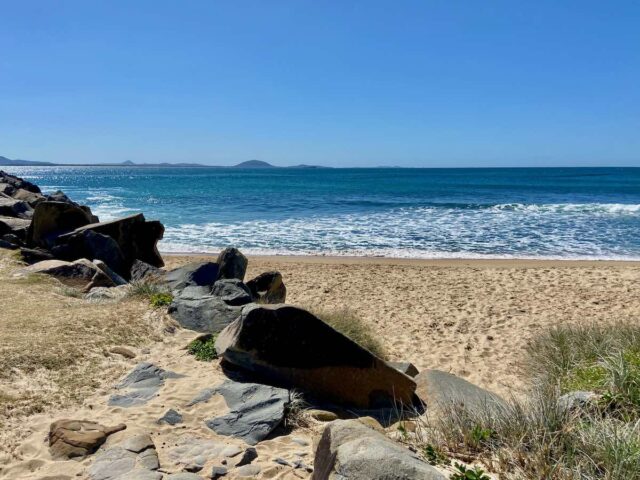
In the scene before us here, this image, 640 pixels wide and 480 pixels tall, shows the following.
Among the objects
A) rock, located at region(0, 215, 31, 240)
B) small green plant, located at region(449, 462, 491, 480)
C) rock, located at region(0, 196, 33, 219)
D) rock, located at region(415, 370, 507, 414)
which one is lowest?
rock, located at region(415, 370, 507, 414)

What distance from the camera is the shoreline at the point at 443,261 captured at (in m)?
18.1

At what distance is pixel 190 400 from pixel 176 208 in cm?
3733

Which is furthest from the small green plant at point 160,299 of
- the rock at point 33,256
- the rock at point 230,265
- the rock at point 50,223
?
the rock at point 50,223

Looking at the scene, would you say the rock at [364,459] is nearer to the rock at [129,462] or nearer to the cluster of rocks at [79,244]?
the rock at [129,462]

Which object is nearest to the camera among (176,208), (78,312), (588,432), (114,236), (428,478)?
(428,478)

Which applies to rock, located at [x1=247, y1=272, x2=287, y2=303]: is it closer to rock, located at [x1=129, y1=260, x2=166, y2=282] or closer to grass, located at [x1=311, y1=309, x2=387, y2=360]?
rock, located at [x1=129, y1=260, x2=166, y2=282]

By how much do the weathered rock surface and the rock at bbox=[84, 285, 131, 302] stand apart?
112 inches

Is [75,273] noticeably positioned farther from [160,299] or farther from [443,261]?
[443,261]

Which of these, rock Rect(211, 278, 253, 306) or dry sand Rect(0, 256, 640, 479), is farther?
rock Rect(211, 278, 253, 306)

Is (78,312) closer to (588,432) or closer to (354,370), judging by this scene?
(354,370)

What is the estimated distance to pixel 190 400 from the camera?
5.83 metres

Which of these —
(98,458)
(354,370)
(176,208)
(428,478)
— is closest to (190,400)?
(98,458)

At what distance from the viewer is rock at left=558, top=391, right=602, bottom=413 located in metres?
4.53

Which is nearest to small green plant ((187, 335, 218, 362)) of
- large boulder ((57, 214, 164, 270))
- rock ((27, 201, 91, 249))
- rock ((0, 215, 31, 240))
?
large boulder ((57, 214, 164, 270))
